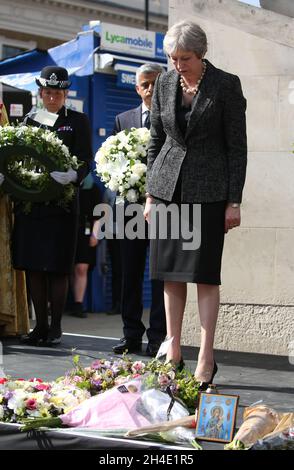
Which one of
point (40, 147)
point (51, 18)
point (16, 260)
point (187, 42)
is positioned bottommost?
point (16, 260)

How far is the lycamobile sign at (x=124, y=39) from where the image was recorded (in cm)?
1168

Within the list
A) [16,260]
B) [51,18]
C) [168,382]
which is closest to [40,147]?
[16,260]

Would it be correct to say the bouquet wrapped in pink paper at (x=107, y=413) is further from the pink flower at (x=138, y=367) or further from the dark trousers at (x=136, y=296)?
the dark trousers at (x=136, y=296)

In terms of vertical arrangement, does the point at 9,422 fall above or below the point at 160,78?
below

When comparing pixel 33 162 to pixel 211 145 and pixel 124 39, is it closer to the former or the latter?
pixel 211 145

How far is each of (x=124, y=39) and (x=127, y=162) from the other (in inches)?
225

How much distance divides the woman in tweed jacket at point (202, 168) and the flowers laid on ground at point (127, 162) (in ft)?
3.14

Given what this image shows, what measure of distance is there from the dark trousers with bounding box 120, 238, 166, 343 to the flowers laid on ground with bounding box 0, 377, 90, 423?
195cm

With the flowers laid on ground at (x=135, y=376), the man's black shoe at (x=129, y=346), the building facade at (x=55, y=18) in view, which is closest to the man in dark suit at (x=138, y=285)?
the man's black shoe at (x=129, y=346)

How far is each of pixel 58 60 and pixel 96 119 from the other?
87 cm

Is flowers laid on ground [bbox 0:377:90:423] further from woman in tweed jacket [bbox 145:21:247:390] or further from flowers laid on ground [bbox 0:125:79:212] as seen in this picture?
flowers laid on ground [bbox 0:125:79:212]

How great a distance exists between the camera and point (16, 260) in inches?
281

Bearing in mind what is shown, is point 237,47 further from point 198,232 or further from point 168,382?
point 168,382

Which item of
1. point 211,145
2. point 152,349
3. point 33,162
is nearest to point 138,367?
point 211,145
